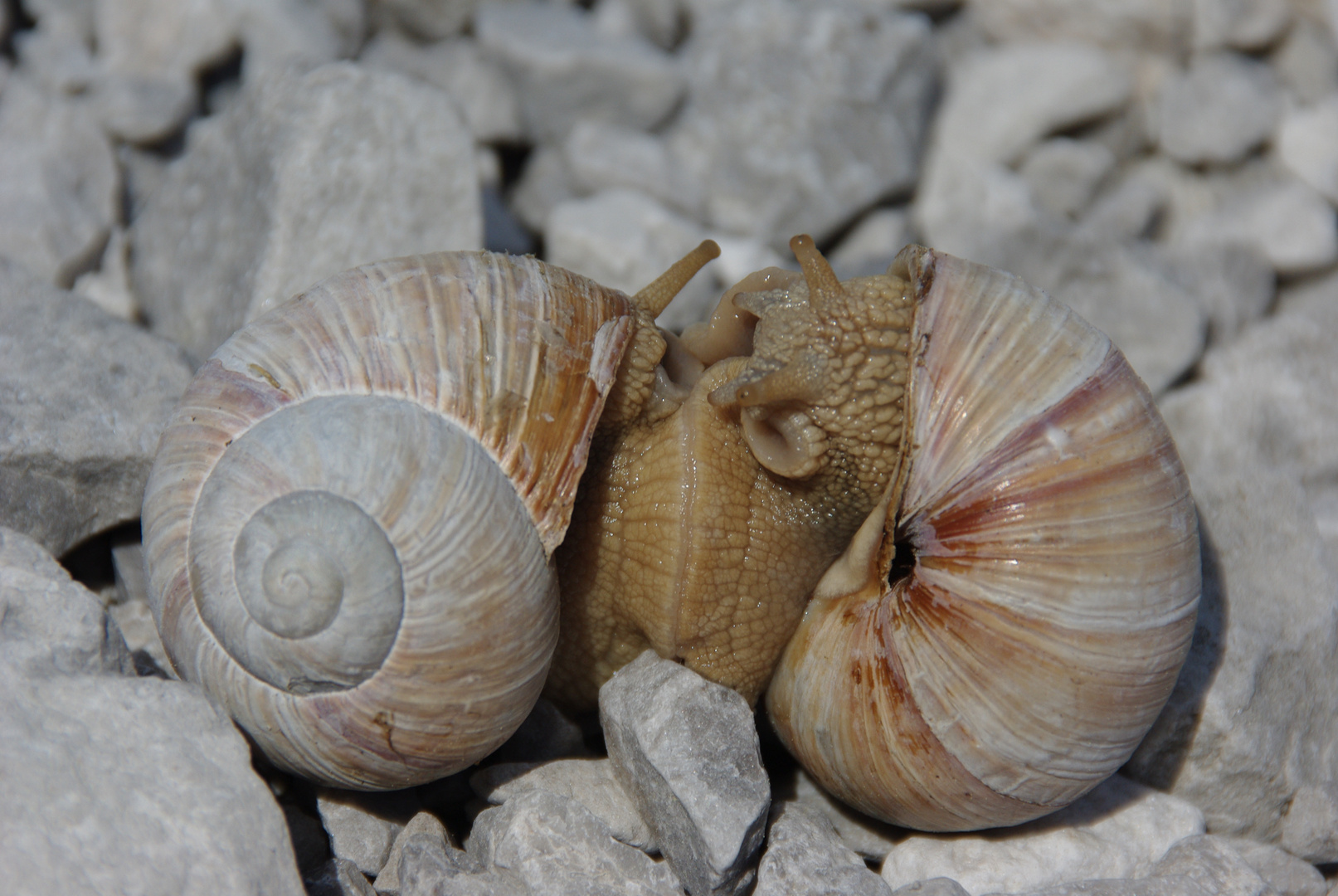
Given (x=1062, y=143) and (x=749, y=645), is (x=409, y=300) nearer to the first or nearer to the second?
(x=749, y=645)

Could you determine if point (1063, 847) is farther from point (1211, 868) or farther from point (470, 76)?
point (470, 76)

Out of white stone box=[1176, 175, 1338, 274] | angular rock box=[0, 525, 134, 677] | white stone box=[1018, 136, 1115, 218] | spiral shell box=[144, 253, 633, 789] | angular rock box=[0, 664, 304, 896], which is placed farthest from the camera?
white stone box=[1018, 136, 1115, 218]

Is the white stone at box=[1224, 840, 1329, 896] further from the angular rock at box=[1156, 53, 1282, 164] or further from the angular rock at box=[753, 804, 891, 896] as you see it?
the angular rock at box=[1156, 53, 1282, 164]

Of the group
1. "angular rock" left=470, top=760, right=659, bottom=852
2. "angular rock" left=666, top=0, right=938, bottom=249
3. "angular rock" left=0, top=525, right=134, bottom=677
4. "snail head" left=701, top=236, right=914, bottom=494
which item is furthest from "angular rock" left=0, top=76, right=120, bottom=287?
"snail head" left=701, top=236, right=914, bottom=494

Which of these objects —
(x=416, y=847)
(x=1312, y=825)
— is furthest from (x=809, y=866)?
(x=1312, y=825)

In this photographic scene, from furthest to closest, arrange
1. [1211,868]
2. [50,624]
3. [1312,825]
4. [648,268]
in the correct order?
1. [648,268]
2. [1312,825]
3. [1211,868]
4. [50,624]

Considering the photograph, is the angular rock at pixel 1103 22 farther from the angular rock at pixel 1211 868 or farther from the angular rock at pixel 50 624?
the angular rock at pixel 50 624
